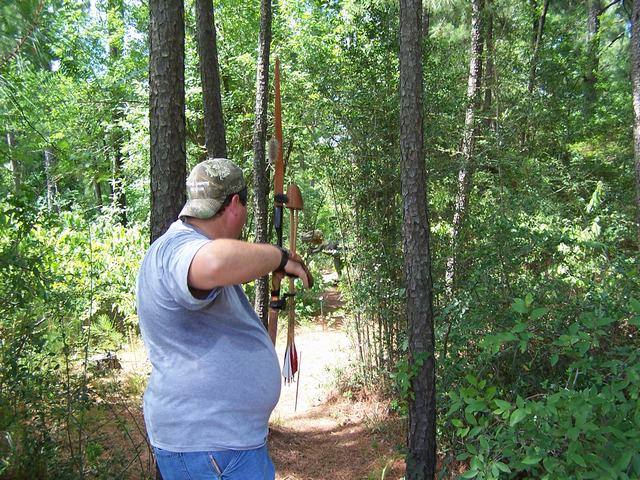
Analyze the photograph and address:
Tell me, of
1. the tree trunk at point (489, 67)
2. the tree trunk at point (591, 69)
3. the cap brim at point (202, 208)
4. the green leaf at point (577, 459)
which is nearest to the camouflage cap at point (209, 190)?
the cap brim at point (202, 208)

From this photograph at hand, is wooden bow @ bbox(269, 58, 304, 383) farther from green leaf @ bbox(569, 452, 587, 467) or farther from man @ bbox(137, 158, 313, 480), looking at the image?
green leaf @ bbox(569, 452, 587, 467)

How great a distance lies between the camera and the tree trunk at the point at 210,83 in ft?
17.1

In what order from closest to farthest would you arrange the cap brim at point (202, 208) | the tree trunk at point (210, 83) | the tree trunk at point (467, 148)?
1. the cap brim at point (202, 208)
2. the tree trunk at point (210, 83)
3. the tree trunk at point (467, 148)

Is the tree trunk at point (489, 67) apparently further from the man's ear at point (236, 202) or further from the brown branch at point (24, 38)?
the man's ear at point (236, 202)

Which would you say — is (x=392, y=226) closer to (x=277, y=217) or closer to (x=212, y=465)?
(x=277, y=217)

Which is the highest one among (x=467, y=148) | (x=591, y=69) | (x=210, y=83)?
(x=591, y=69)

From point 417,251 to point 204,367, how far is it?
8.74 feet

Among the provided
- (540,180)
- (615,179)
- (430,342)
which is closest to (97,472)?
(430,342)

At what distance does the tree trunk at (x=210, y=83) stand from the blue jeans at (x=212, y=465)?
3764 millimetres

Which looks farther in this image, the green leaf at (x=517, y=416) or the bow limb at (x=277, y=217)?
the bow limb at (x=277, y=217)

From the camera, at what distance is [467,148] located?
6.92m

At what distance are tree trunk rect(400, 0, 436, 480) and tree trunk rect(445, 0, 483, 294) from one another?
1461 mm

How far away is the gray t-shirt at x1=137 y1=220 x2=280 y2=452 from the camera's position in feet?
5.78

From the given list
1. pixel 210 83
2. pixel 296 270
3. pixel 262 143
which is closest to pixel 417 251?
pixel 296 270
